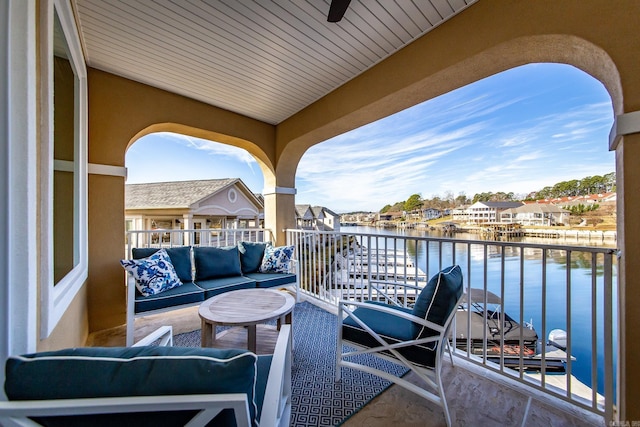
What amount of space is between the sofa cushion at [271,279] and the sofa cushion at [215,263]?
234 millimetres

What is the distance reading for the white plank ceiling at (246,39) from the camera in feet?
6.64

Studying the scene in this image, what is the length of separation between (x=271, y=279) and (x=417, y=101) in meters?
2.74

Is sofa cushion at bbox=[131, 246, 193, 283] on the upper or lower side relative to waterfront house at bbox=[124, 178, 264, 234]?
lower

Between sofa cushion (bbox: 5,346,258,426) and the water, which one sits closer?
sofa cushion (bbox: 5,346,258,426)

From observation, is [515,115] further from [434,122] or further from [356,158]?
[356,158]

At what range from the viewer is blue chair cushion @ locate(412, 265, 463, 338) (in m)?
1.54

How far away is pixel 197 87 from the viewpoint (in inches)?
126

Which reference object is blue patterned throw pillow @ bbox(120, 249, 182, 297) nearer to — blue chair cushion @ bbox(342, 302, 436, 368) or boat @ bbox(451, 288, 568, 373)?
blue chair cushion @ bbox(342, 302, 436, 368)

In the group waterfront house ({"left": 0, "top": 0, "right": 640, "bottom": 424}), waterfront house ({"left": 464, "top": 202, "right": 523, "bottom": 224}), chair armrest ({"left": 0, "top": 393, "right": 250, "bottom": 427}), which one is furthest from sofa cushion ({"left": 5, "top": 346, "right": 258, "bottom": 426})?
waterfront house ({"left": 464, "top": 202, "right": 523, "bottom": 224})

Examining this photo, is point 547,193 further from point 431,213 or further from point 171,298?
point 171,298

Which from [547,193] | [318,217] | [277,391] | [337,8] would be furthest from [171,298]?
[318,217]

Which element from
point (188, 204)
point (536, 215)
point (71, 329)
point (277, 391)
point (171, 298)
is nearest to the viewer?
point (277, 391)

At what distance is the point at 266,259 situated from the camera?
3.57 m

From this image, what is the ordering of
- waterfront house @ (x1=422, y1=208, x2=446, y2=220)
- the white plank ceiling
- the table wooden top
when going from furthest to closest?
1. waterfront house @ (x1=422, y1=208, x2=446, y2=220)
2. the white plank ceiling
3. the table wooden top
